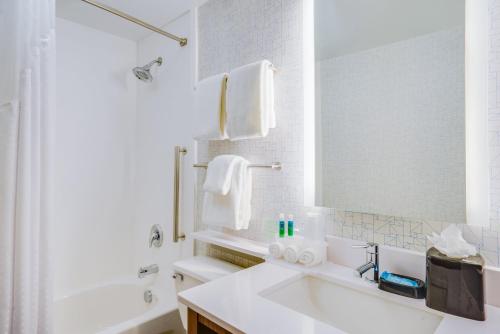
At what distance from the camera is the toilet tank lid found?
1.32m

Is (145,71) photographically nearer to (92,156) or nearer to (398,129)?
(92,156)

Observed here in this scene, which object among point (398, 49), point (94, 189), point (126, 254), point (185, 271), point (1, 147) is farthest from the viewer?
point (126, 254)

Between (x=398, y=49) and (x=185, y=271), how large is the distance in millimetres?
1309

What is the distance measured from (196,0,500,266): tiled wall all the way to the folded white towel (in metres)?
0.14

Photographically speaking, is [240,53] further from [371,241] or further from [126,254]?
[126,254]

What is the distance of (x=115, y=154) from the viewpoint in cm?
220

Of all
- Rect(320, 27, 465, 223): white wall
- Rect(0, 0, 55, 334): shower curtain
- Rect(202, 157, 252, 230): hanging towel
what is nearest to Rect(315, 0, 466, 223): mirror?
Rect(320, 27, 465, 223): white wall

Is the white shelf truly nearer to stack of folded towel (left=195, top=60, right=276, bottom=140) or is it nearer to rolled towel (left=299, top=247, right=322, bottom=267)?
rolled towel (left=299, top=247, right=322, bottom=267)

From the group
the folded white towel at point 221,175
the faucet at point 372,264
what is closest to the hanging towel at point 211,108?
the folded white towel at point 221,175

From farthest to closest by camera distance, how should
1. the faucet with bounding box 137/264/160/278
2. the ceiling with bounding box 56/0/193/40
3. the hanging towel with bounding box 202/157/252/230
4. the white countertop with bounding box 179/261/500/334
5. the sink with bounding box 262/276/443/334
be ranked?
the faucet with bounding box 137/264/160/278, the ceiling with bounding box 56/0/193/40, the hanging towel with bounding box 202/157/252/230, the sink with bounding box 262/276/443/334, the white countertop with bounding box 179/261/500/334

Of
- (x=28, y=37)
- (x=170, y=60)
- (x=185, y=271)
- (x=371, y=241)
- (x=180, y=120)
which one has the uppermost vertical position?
(x=170, y=60)


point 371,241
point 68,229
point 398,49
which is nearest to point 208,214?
point 371,241

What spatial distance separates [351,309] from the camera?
952mm

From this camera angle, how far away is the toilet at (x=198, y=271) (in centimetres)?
132
